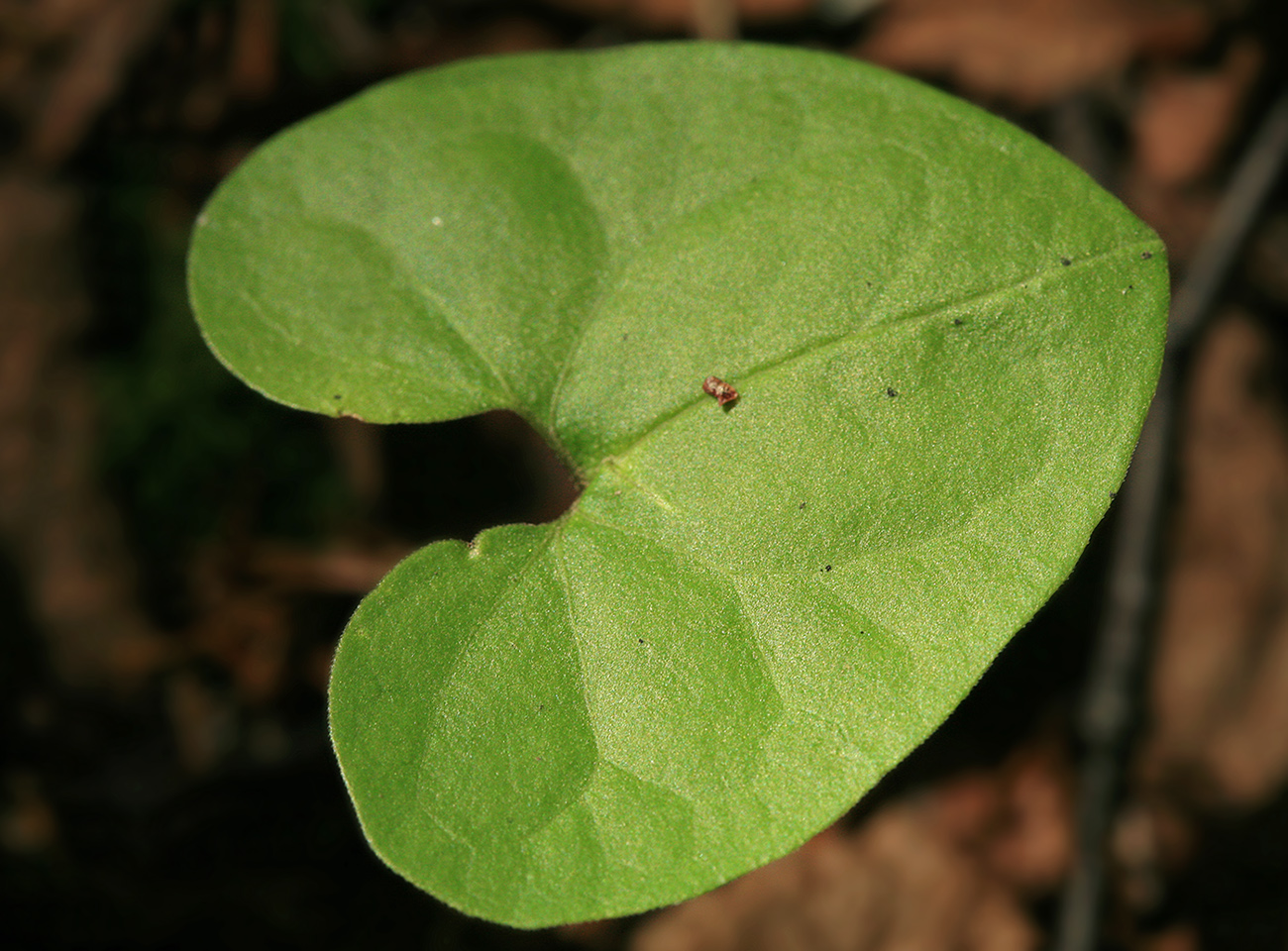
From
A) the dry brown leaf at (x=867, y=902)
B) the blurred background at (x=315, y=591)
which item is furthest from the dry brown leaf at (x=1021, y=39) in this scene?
the dry brown leaf at (x=867, y=902)

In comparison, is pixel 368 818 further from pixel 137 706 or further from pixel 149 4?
pixel 149 4

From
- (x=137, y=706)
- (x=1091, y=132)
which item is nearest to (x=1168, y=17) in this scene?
(x=1091, y=132)

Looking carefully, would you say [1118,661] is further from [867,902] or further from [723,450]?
[723,450]

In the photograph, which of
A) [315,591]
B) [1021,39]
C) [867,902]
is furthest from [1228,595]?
[315,591]

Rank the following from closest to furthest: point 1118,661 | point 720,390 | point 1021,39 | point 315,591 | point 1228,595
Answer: point 720,390 < point 1118,661 < point 315,591 < point 1228,595 < point 1021,39

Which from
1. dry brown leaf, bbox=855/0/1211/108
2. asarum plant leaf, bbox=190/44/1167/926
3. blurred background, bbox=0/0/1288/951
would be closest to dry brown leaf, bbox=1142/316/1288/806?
blurred background, bbox=0/0/1288/951

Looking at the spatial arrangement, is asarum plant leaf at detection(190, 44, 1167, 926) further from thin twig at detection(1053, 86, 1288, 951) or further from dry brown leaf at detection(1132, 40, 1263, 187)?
dry brown leaf at detection(1132, 40, 1263, 187)

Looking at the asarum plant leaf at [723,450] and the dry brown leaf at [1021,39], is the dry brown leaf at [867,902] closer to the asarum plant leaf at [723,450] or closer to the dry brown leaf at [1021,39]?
the asarum plant leaf at [723,450]

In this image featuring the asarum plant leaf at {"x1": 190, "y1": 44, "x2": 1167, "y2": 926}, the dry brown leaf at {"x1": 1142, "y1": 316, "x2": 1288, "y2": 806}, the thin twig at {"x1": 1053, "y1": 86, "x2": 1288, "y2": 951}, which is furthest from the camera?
the dry brown leaf at {"x1": 1142, "y1": 316, "x2": 1288, "y2": 806}
